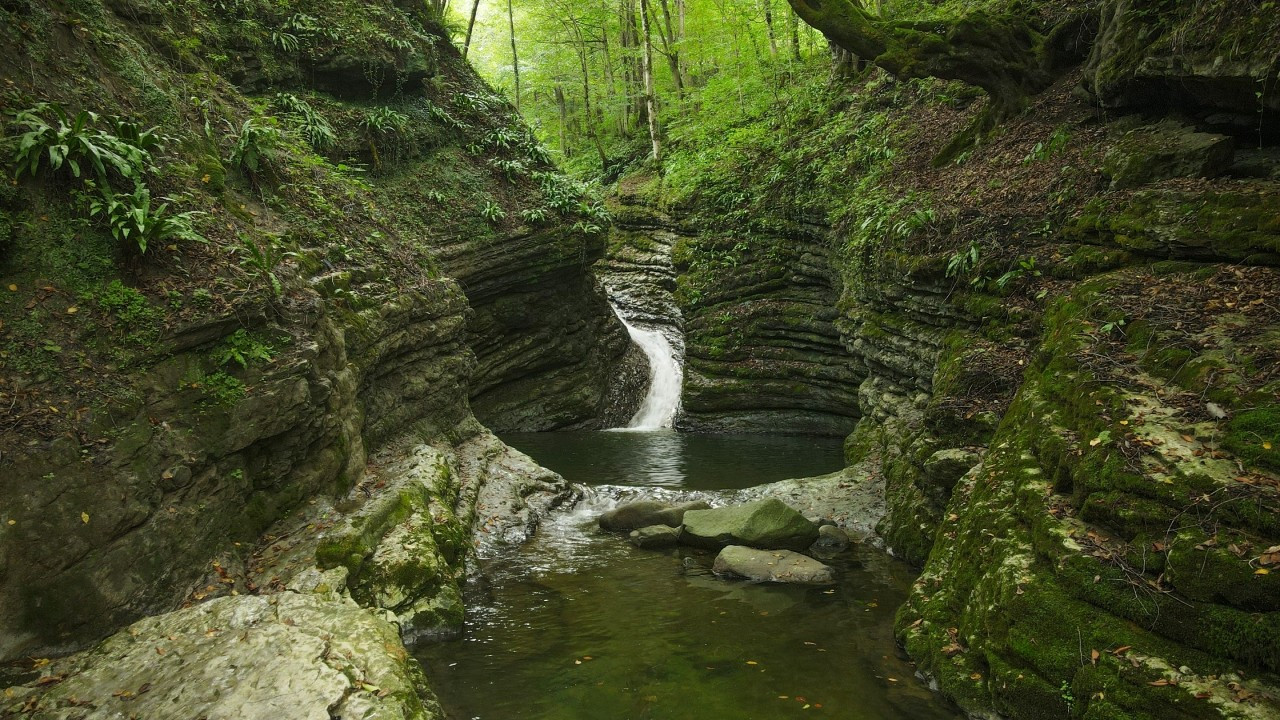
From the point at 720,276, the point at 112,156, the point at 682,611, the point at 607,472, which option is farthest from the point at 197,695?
the point at 720,276

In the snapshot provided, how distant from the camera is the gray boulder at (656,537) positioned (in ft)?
34.4

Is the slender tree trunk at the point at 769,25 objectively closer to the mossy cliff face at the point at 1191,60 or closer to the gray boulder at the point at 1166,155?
the mossy cliff face at the point at 1191,60

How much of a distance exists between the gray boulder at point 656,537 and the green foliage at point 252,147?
26.2 feet

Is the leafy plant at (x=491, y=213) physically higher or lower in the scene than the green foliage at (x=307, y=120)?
lower

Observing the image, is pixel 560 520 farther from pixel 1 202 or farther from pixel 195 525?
pixel 1 202

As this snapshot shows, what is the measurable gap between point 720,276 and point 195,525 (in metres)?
16.7

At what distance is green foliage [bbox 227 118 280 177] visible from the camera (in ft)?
33.3

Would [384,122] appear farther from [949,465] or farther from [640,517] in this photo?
[949,465]

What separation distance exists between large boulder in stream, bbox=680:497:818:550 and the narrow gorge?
0.19ft

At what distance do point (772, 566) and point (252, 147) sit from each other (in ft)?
31.2

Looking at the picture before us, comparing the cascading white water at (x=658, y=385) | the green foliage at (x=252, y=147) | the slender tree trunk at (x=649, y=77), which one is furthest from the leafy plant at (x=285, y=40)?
the slender tree trunk at (x=649, y=77)

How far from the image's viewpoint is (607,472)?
15.1m

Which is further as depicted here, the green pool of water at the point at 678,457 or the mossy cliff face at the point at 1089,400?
the green pool of water at the point at 678,457

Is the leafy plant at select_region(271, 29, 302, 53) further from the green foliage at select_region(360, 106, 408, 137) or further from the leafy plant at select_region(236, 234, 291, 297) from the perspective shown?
the leafy plant at select_region(236, 234, 291, 297)
